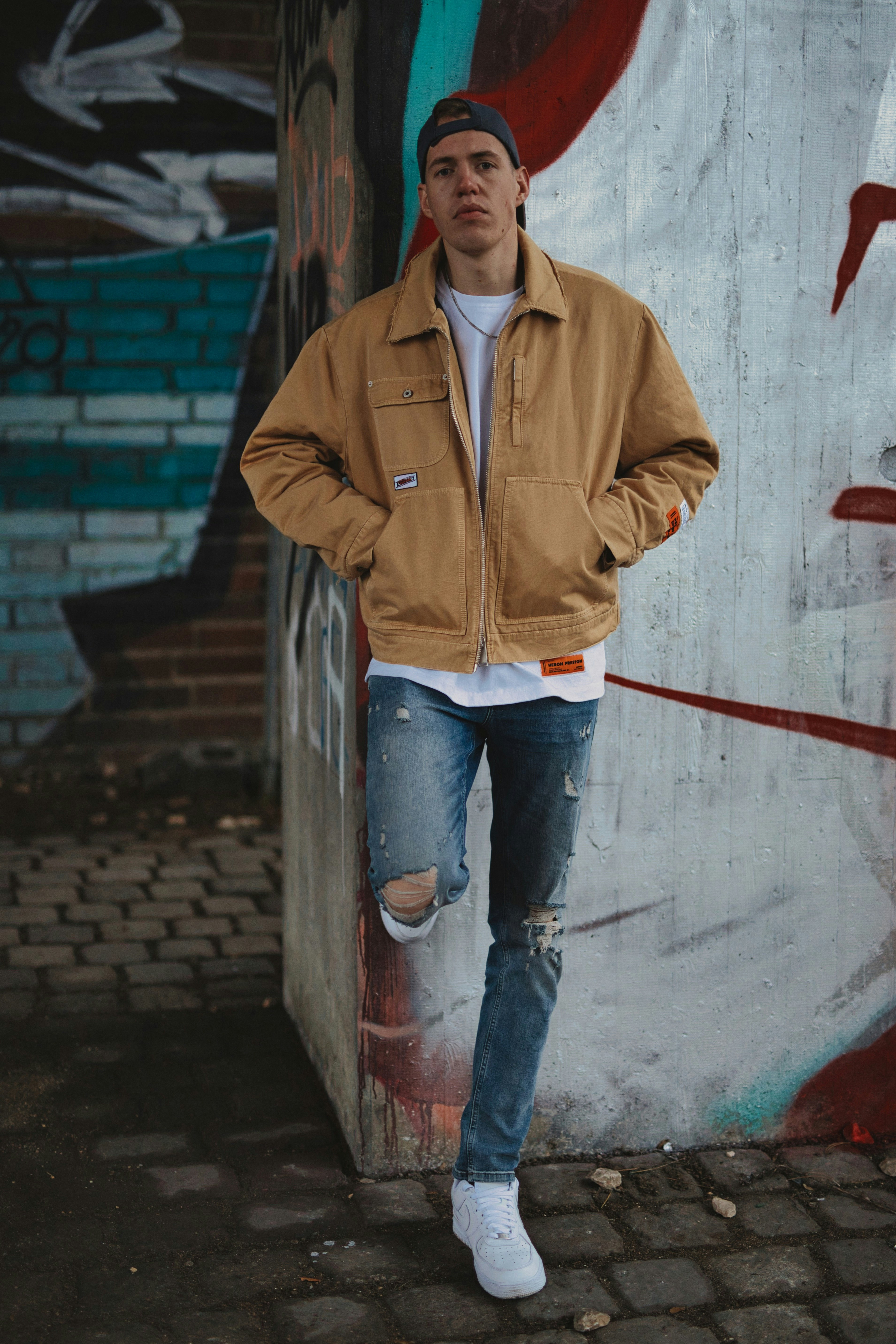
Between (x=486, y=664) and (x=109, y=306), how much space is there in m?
4.35

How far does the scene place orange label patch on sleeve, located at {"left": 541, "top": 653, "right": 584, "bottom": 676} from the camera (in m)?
2.77

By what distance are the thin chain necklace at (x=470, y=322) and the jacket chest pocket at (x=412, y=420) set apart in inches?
5.1

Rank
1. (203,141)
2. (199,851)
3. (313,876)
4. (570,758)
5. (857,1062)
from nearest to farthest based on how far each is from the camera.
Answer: (570,758), (857,1062), (313,876), (199,851), (203,141)

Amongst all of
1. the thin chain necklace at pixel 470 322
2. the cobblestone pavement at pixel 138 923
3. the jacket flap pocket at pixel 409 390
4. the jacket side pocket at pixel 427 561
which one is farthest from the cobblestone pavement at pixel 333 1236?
the thin chain necklace at pixel 470 322

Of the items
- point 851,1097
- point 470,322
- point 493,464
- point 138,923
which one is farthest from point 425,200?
point 138,923

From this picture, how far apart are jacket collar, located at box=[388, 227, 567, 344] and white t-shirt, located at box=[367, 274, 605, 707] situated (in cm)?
4

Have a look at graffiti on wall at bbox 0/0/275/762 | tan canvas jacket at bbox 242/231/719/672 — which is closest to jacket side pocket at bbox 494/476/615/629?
tan canvas jacket at bbox 242/231/719/672

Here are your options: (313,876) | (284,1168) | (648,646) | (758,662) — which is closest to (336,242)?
(648,646)

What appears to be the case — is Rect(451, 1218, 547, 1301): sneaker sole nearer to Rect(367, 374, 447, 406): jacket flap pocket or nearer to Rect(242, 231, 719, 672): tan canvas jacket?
Rect(242, 231, 719, 672): tan canvas jacket

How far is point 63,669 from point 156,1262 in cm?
401

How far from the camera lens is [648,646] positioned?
3350 millimetres

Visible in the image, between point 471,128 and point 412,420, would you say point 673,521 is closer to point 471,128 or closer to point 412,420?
point 412,420

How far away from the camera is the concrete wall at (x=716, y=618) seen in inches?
124

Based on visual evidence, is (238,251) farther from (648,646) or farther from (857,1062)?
(857,1062)
